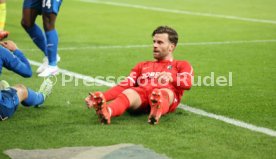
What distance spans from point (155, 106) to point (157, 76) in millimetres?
681

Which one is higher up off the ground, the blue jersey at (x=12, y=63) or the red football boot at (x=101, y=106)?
the blue jersey at (x=12, y=63)

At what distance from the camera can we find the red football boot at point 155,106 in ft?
18.4

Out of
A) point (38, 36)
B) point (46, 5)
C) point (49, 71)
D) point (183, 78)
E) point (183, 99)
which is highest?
point (46, 5)

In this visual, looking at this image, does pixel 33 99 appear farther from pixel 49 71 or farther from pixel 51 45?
pixel 51 45

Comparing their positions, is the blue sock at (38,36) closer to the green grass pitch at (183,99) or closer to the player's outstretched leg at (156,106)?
the green grass pitch at (183,99)

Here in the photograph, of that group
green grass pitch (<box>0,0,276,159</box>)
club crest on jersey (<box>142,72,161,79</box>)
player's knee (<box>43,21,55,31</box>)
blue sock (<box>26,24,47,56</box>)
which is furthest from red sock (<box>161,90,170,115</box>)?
blue sock (<box>26,24,47,56</box>)

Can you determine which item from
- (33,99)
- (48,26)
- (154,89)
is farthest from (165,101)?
(48,26)

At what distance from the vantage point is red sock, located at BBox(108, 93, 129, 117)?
5.75 metres

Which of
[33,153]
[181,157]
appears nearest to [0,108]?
[33,153]

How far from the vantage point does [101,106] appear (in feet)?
18.2

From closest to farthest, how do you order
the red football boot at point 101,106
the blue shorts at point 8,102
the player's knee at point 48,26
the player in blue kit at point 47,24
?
1. the red football boot at point 101,106
2. the blue shorts at point 8,102
3. the player in blue kit at point 47,24
4. the player's knee at point 48,26

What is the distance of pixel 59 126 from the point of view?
18.6 feet

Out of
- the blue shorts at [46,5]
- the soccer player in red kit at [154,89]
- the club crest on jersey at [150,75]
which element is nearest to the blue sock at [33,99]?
the soccer player in red kit at [154,89]

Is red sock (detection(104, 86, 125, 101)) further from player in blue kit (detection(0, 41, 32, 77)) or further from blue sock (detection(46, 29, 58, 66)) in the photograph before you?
blue sock (detection(46, 29, 58, 66))
